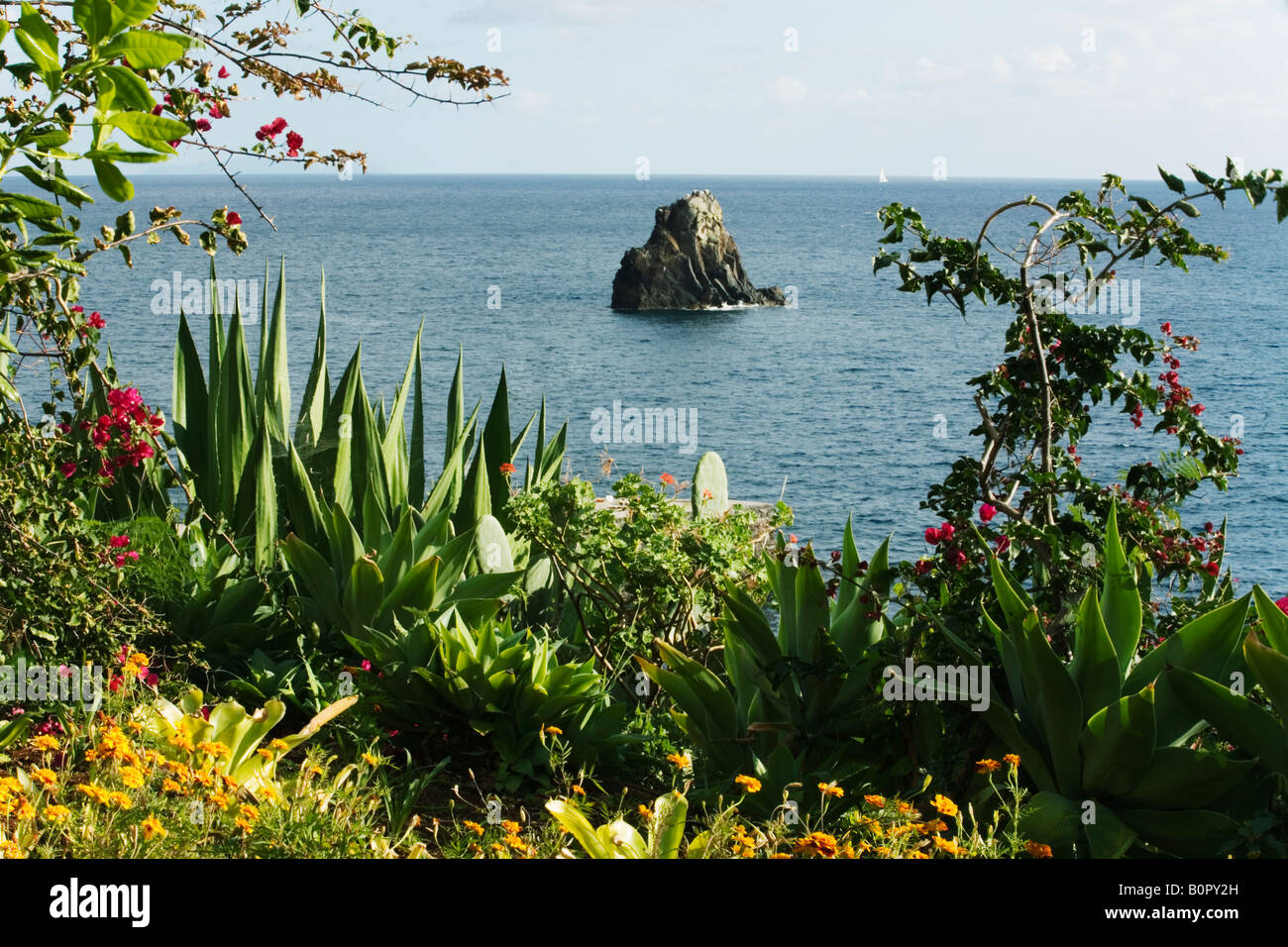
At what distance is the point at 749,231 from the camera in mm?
101375

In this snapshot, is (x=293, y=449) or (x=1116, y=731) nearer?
(x=1116, y=731)

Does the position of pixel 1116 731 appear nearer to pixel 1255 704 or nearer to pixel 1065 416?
pixel 1255 704

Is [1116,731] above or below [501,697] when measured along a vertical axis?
above

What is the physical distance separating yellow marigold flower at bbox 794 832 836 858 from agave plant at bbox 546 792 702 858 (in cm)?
31

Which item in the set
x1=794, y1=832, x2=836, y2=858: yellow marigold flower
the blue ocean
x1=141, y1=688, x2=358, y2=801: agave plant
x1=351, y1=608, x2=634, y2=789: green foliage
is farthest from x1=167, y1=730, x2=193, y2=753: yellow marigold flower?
the blue ocean

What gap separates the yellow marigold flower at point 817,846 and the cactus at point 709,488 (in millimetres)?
2646

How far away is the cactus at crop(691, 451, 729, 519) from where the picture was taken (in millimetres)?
5071

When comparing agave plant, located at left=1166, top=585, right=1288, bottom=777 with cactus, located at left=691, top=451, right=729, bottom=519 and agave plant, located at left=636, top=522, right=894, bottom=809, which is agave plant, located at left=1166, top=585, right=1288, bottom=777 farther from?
cactus, located at left=691, top=451, right=729, bottom=519

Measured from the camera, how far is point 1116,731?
2.86 meters

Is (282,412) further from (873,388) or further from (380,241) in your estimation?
(380,241)

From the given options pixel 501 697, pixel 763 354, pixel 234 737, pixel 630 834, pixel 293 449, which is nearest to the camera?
pixel 630 834

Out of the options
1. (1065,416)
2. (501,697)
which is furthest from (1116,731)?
(501,697)

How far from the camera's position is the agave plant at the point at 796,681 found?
3.56 meters

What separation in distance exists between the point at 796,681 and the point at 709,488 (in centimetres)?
176
